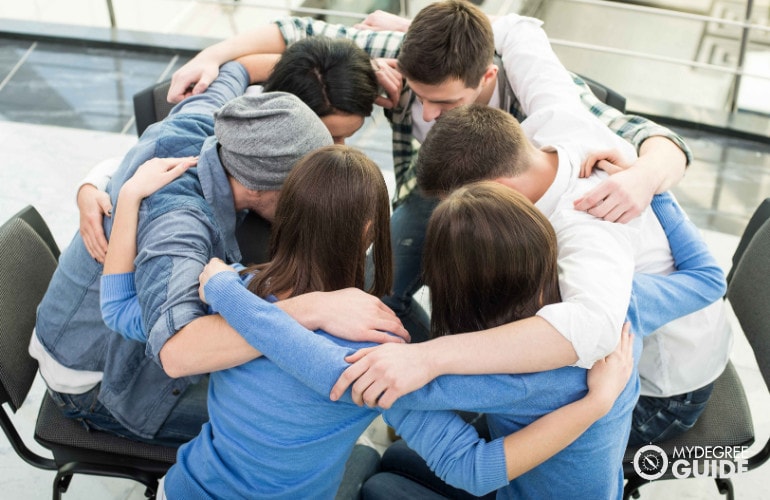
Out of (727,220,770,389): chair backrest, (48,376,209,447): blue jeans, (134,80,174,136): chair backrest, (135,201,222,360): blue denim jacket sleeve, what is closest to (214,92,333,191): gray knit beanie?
(135,201,222,360): blue denim jacket sleeve

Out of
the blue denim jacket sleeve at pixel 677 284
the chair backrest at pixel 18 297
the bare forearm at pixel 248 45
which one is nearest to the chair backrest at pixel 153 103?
the bare forearm at pixel 248 45

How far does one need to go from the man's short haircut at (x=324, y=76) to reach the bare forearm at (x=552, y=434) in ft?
2.90

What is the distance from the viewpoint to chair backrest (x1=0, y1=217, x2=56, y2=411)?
5.22ft

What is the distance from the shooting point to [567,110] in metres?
1.75

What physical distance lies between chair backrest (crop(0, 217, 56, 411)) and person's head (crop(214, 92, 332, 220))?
19.7 inches

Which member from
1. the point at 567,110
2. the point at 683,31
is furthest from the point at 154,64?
the point at 683,31

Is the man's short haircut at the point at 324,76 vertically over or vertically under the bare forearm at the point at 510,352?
over

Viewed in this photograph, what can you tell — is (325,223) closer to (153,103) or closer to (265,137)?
(265,137)

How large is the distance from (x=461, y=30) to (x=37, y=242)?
106 cm

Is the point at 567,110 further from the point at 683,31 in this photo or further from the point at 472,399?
the point at 683,31

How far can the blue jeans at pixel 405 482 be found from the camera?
1505 mm

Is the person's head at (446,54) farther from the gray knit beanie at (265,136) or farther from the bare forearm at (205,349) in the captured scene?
the bare forearm at (205,349)

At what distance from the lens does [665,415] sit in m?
1.60

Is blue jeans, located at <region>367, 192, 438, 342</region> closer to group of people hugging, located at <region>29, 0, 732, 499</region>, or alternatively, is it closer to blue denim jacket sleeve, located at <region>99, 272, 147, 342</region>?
group of people hugging, located at <region>29, 0, 732, 499</region>
